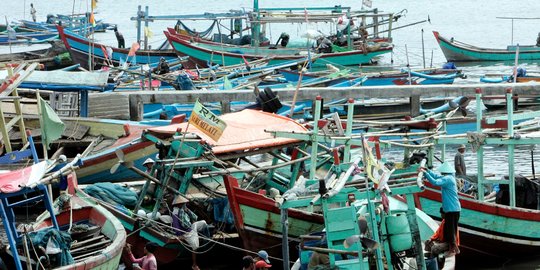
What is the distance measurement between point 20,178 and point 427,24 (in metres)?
64.8

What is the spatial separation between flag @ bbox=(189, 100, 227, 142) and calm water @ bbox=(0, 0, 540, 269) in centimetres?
1030

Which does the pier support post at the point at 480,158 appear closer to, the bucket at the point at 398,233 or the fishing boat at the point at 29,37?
the bucket at the point at 398,233

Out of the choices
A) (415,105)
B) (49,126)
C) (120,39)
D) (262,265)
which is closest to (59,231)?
(262,265)

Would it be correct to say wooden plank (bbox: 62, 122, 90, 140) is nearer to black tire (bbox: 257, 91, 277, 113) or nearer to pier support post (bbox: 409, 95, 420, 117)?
black tire (bbox: 257, 91, 277, 113)

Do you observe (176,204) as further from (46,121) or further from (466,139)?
A: (466,139)

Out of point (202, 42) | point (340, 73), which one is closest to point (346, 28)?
point (202, 42)

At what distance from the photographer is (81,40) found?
40875 mm

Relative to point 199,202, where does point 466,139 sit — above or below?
above

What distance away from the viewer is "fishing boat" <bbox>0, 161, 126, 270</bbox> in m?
12.9

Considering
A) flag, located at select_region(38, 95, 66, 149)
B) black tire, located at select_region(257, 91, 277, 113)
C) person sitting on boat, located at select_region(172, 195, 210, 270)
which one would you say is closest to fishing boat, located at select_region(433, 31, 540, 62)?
black tire, located at select_region(257, 91, 277, 113)

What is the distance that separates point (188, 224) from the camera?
16.8 meters

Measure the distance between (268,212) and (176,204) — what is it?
4.98 feet

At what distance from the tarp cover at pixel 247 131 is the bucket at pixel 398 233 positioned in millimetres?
4187

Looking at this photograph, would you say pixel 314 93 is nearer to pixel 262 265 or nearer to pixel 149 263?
pixel 149 263
